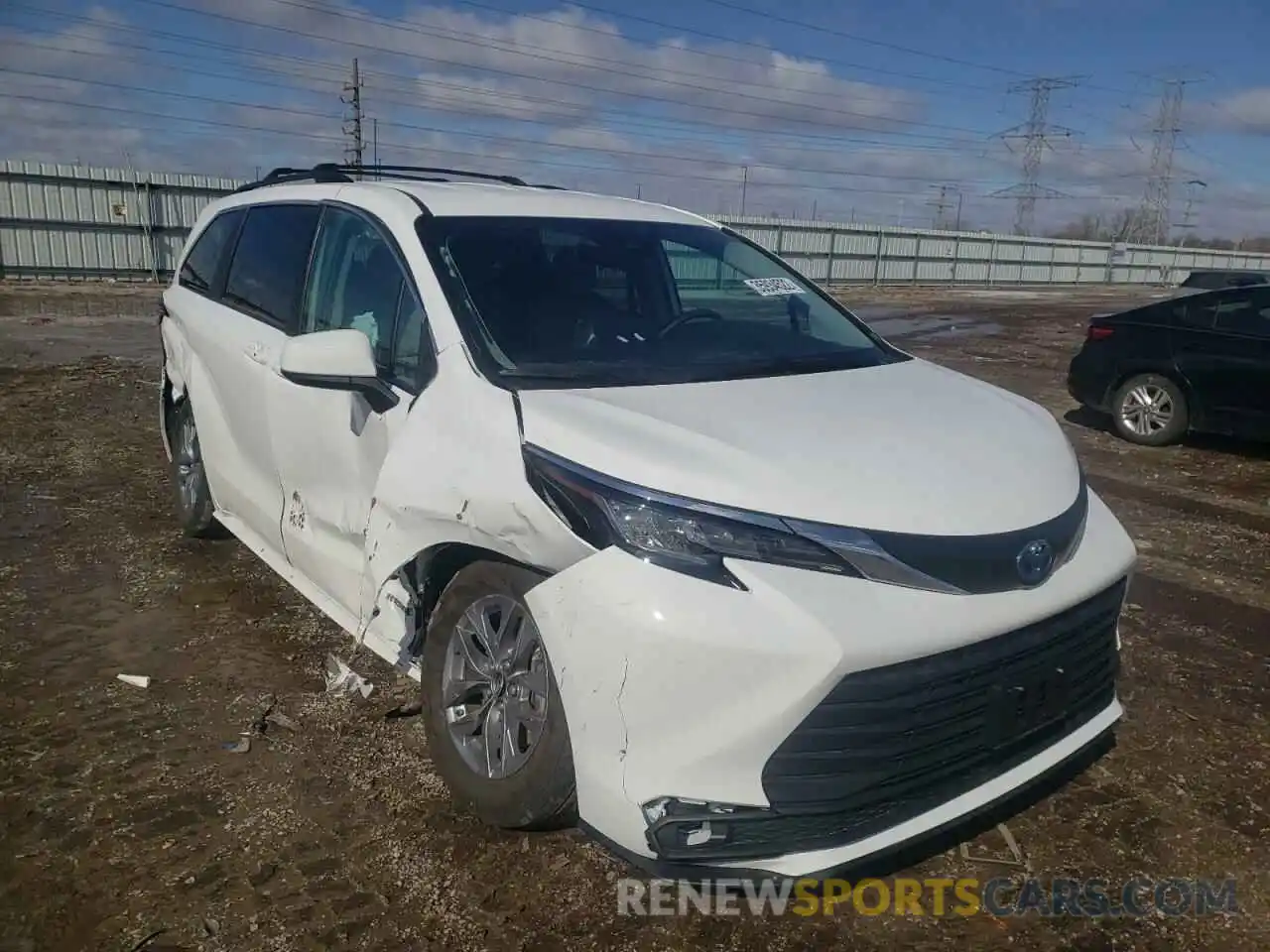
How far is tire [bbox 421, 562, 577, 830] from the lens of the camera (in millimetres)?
2506

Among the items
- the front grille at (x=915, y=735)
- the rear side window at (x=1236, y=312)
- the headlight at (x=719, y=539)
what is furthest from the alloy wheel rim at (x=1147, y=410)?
the headlight at (x=719, y=539)

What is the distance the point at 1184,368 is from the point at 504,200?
7197 mm

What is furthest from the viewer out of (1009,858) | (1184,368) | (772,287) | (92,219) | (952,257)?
(952,257)

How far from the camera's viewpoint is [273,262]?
A: 4219mm

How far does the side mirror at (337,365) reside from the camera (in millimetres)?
2996

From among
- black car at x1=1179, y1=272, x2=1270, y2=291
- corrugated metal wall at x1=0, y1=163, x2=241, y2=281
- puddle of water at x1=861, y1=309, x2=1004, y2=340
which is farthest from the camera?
corrugated metal wall at x1=0, y1=163, x2=241, y2=281

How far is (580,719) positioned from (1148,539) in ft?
15.9

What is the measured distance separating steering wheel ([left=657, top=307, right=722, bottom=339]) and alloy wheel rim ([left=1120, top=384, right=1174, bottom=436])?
671 cm

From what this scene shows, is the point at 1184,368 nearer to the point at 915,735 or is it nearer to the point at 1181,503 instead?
the point at 1181,503

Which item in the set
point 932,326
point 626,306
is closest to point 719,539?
point 626,306

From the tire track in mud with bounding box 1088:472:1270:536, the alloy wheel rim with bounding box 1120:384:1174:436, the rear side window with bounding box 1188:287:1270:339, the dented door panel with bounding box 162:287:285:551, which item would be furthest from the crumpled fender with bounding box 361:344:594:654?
the alloy wheel rim with bounding box 1120:384:1174:436

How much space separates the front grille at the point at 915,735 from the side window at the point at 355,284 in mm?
1675

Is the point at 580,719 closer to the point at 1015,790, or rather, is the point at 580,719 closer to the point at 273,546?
the point at 1015,790

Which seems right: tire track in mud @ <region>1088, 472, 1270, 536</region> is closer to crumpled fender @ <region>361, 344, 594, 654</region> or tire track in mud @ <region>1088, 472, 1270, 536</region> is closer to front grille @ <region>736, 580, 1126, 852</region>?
front grille @ <region>736, 580, 1126, 852</region>
